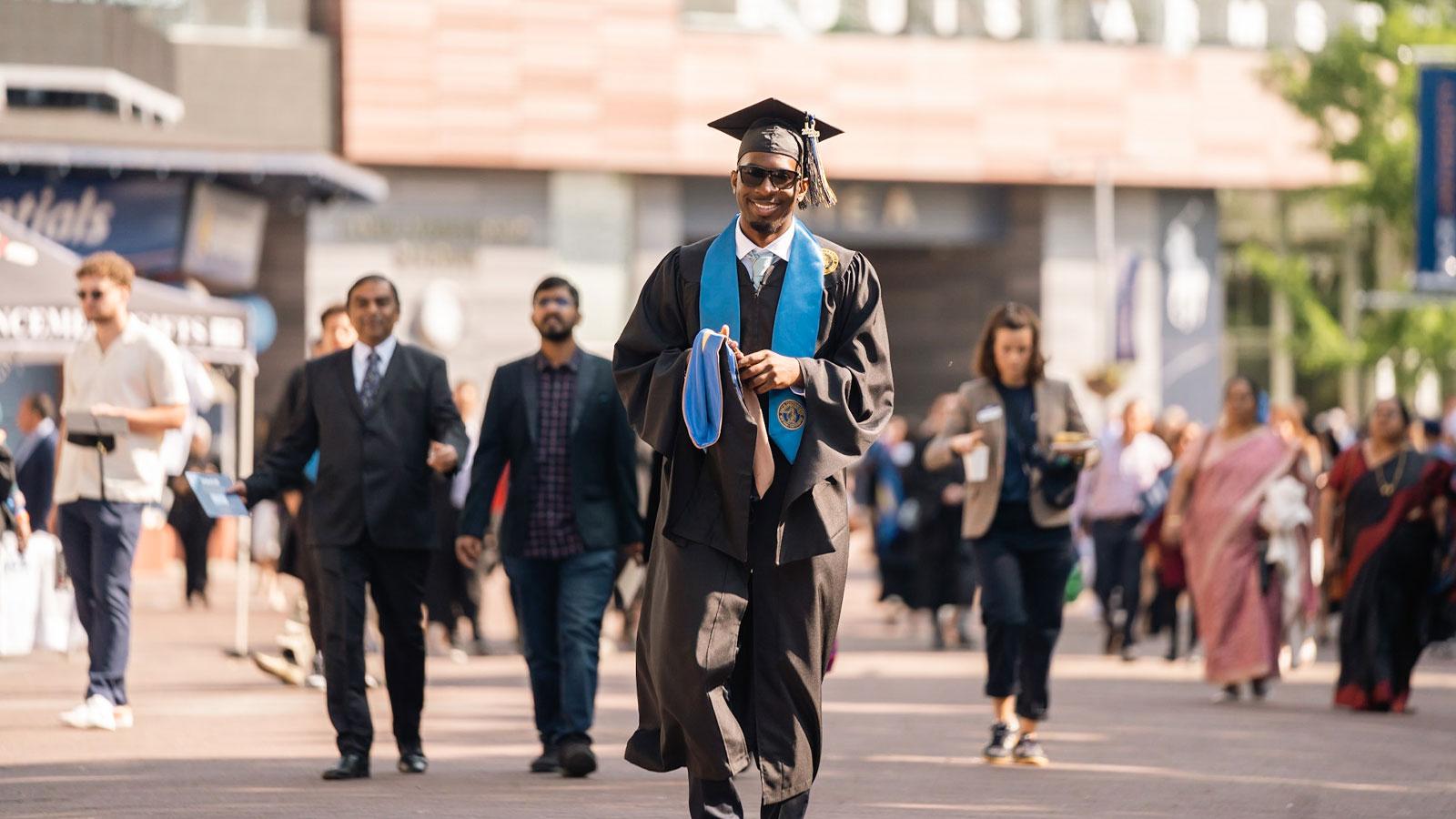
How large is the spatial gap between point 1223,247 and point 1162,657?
23.9 metres

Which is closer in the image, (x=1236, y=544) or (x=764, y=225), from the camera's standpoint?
(x=764, y=225)

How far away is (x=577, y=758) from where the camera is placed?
9.16 m

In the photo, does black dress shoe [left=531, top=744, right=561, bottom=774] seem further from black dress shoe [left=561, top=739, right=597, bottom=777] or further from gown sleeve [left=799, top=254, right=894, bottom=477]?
gown sleeve [left=799, top=254, right=894, bottom=477]

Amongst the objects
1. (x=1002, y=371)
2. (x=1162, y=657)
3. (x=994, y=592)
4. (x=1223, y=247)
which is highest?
(x=1223, y=247)

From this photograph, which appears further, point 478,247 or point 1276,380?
point 1276,380

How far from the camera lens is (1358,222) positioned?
36.1 meters

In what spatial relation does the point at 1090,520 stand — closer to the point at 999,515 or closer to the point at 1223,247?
the point at 999,515

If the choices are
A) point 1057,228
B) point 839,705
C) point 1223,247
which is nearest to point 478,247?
point 1057,228

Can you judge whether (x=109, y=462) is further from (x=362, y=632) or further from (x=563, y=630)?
(x=563, y=630)

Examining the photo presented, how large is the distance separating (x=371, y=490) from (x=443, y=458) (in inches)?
11.7

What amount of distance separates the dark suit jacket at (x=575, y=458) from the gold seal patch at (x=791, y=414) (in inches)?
111

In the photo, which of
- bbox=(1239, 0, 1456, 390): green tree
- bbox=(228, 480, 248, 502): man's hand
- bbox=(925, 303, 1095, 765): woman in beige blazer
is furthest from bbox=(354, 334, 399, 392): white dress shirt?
bbox=(1239, 0, 1456, 390): green tree

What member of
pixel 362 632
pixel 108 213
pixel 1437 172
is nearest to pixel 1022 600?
pixel 362 632

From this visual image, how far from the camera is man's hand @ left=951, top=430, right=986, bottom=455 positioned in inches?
405
